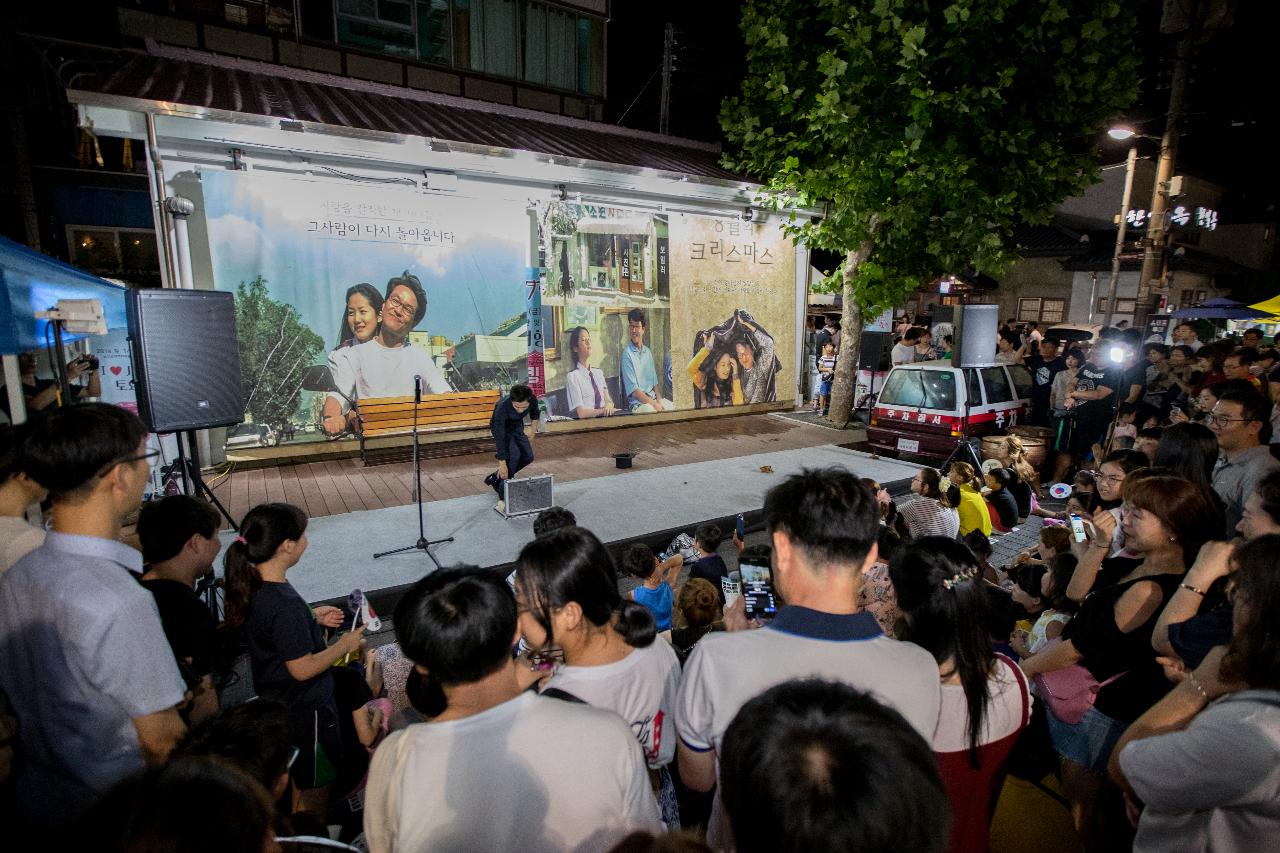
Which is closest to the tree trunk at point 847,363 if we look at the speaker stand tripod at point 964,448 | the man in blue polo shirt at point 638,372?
the man in blue polo shirt at point 638,372

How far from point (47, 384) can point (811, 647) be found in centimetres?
800

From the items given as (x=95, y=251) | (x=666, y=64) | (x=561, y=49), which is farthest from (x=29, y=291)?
(x=666, y=64)

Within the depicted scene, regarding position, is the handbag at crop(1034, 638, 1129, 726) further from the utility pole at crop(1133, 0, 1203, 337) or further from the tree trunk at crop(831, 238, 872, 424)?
the utility pole at crop(1133, 0, 1203, 337)

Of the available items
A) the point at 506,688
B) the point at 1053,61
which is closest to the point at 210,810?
the point at 506,688

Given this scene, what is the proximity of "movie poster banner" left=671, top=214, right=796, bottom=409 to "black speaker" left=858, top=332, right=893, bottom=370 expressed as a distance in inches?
80.6

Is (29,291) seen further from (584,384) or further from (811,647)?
(584,384)

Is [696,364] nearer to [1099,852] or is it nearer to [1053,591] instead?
[1053,591]

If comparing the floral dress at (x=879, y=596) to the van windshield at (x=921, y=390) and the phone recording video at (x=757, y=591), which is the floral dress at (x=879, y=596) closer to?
the phone recording video at (x=757, y=591)

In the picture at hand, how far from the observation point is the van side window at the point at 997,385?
979 centimetres

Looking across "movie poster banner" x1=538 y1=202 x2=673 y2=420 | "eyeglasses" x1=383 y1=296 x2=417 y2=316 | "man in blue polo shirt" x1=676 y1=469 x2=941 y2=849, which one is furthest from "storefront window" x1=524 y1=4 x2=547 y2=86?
"man in blue polo shirt" x1=676 y1=469 x2=941 y2=849

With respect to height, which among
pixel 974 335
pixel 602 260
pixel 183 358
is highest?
pixel 602 260

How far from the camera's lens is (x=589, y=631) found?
2137 millimetres

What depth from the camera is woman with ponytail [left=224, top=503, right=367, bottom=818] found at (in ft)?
9.11

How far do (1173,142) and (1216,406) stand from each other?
1245 centimetres
